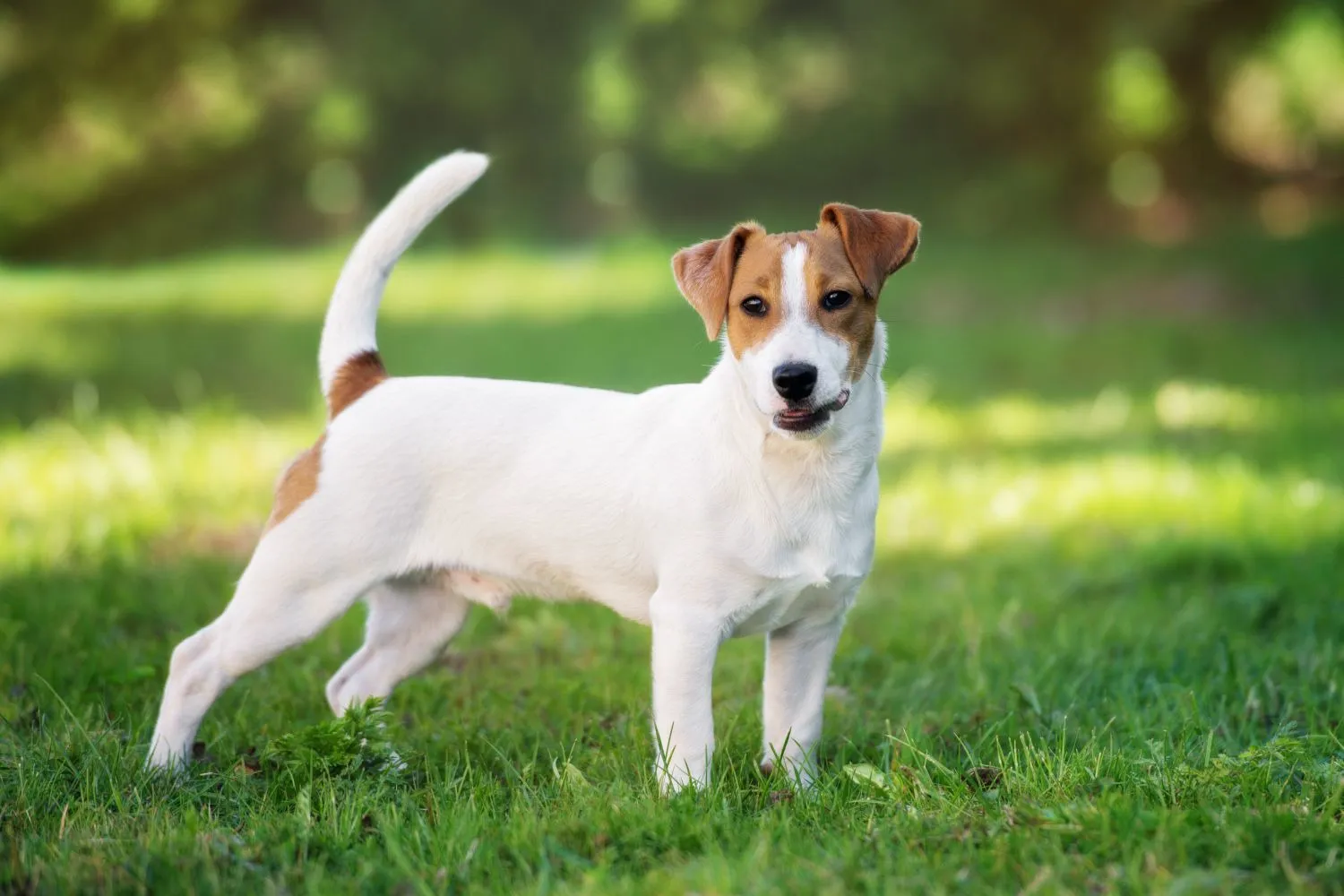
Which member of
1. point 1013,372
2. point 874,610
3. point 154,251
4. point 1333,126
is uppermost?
point 1333,126

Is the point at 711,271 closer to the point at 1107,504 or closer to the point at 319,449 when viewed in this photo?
the point at 319,449

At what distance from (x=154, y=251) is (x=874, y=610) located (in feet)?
52.7

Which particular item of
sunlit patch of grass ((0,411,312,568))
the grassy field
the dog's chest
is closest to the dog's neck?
the dog's chest

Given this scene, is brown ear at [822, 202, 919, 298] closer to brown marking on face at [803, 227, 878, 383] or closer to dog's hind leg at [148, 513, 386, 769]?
brown marking on face at [803, 227, 878, 383]

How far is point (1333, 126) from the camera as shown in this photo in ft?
60.8

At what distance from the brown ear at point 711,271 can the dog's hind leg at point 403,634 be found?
1.29 meters

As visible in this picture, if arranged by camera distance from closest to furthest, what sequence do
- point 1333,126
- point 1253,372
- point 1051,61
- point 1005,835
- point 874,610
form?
point 1005,835, point 874,610, point 1253,372, point 1333,126, point 1051,61

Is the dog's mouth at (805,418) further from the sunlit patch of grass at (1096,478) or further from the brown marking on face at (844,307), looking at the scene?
the sunlit patch of grass at (1096,478)

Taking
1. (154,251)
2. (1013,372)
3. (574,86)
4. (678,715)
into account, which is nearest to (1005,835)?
(678,715)

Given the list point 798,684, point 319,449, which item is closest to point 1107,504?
point 798,684

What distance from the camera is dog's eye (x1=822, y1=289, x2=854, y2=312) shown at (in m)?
3.55

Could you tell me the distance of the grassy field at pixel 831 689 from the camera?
297 centimetres

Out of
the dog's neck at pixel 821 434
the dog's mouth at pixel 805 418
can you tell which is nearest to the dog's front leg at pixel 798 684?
the dog's neck at pixel 821 434

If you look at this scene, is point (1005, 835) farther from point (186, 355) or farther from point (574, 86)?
point (574, 86)
